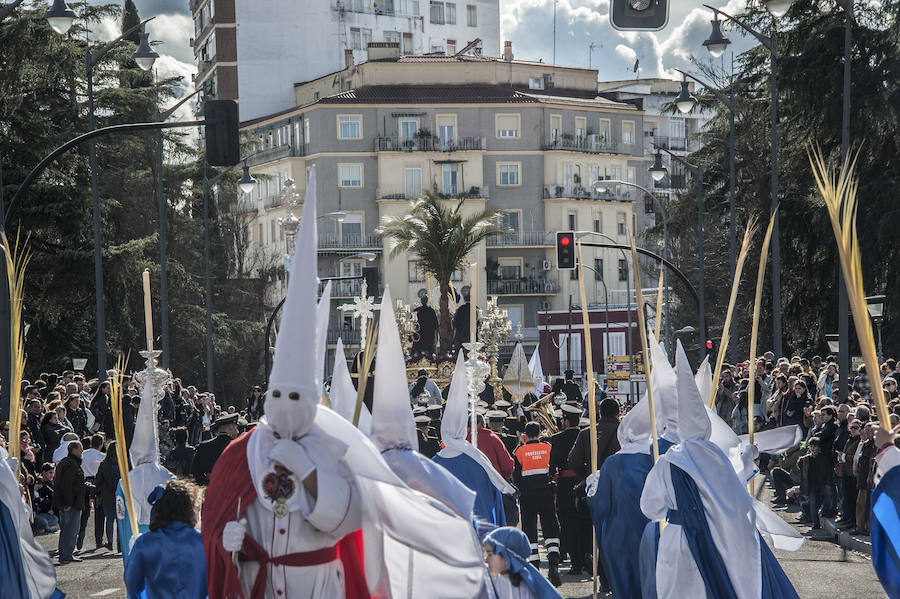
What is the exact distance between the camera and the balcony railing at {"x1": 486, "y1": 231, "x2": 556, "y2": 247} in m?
77.9

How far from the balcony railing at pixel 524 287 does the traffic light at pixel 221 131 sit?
58827mm

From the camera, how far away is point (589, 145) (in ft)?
266

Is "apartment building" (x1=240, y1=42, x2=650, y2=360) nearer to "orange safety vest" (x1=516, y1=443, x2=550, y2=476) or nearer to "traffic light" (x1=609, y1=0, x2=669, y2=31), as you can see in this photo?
"orange safety vest" (x1=516, y1=443, x2=550, y2=476)

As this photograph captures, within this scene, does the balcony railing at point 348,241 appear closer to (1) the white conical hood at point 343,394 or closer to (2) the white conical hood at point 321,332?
(1) the white conical hood at point 343,394

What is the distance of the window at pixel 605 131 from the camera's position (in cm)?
8175

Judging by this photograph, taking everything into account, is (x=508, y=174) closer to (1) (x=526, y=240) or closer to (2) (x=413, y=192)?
(1) (x=526, y=240)

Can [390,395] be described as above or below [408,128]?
below

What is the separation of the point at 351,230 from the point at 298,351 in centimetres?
7150

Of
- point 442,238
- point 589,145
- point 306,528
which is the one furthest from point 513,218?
point 306,528

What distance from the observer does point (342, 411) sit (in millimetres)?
8961

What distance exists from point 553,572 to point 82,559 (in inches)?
237

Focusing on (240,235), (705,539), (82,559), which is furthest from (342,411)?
(240,235)

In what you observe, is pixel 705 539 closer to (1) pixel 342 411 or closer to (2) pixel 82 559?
(1) pixel 342 411

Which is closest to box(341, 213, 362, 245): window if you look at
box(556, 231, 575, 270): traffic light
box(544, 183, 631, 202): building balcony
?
box(544, 183, 631, 202): building balcony
